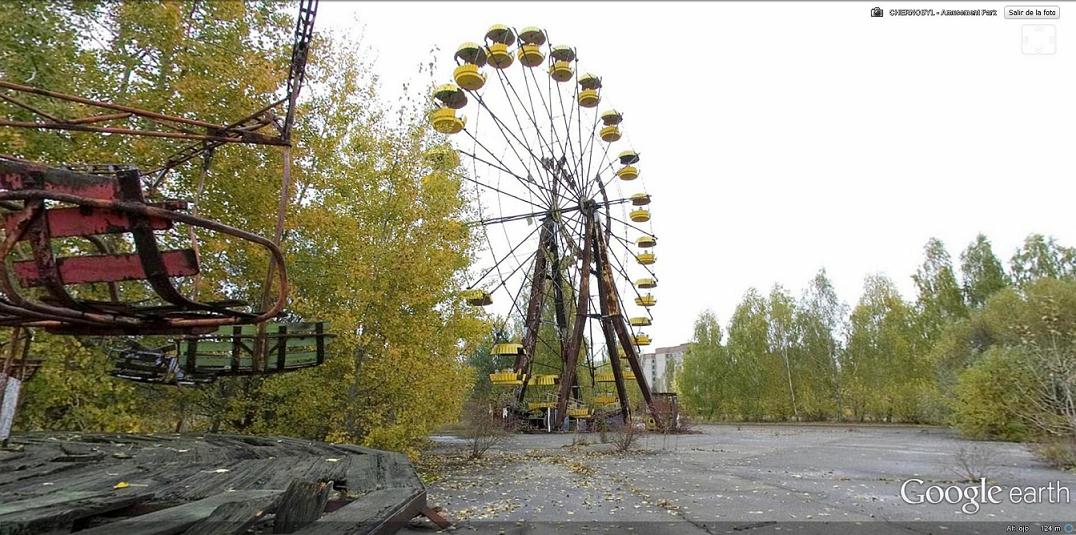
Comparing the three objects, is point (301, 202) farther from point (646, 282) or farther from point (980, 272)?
point (980, 272)

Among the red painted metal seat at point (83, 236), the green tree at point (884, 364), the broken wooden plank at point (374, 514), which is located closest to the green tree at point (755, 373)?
the green tree at point (884, 364)

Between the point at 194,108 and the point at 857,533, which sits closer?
the point at 857,533

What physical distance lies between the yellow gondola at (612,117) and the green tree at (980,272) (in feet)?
70.1

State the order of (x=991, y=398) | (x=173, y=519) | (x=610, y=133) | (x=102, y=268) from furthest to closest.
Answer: (x=610, y=133) < (x=991, y=398) < (x=173, y=519) < (x=102, y=268)

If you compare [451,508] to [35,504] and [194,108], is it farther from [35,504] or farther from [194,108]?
[194,108]

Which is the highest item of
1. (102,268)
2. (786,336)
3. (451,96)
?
(451,96)

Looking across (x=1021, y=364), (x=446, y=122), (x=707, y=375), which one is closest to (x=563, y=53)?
(x=446, y=122)

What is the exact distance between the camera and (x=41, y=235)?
199cm

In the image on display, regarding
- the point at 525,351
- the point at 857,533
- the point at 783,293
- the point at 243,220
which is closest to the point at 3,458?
the point at 243,220

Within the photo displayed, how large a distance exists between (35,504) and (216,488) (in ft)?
3.34

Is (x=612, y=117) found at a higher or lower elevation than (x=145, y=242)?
higher

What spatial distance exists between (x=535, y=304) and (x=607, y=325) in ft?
12.0

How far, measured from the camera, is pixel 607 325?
2120 cm

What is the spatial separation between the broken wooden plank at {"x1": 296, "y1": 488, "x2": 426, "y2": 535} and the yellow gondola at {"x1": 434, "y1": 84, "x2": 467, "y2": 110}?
1569 cm
